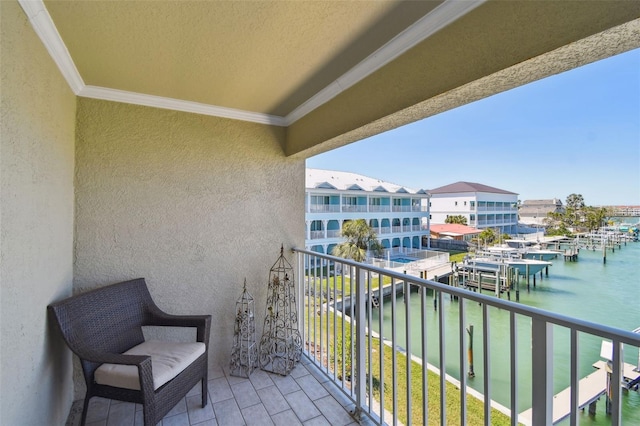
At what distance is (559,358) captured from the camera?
269 inches

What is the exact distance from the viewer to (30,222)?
1433 mm

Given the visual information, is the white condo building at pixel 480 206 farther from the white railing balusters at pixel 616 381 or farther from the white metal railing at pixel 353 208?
the white railing balusters at pixel 616 381

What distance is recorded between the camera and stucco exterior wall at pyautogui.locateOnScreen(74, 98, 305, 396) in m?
2.33

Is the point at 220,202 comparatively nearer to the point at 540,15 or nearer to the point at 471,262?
the point at 540,15

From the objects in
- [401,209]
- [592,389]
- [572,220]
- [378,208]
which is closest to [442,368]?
[592,389]

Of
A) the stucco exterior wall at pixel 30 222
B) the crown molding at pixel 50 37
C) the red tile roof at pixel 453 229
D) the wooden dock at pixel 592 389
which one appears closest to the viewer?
the stucco exterior wall at pixel 30 222

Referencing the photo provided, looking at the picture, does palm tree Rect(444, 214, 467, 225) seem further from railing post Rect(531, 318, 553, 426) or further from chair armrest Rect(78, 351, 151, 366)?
chair armrest Rect(78, 351, 151, 366)

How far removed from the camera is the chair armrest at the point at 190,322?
2.20m

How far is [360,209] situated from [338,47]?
43.4 ft

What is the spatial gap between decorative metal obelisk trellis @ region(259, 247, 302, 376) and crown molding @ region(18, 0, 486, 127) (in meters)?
1.48

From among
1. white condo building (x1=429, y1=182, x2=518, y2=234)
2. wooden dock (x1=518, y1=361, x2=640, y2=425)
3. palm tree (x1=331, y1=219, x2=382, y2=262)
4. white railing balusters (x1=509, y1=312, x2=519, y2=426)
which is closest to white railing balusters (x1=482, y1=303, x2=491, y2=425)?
white railing balusters (x1=509, y1=312, x2=519, y2=426)


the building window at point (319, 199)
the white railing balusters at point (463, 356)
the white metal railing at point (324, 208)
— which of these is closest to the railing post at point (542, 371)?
the white railing balusters at point (463, 356)

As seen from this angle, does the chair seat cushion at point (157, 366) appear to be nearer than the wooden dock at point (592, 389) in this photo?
Yes

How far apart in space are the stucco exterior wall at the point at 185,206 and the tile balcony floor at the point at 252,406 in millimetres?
474
